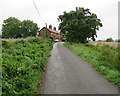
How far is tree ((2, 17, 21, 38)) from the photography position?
4200 centimetres

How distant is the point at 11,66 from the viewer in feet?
13.7

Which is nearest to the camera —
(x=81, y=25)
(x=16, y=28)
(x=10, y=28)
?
(x=81, y=25)

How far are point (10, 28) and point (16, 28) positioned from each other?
2652mm

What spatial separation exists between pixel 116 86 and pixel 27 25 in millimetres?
48675

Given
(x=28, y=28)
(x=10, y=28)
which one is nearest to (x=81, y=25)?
(x=28, y=28)

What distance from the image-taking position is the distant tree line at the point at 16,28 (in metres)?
42.2

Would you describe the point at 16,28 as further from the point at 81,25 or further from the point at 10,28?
the point at 81,25

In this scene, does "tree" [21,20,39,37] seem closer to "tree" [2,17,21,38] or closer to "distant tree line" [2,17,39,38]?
"distant tree line" [2,17,39,38]

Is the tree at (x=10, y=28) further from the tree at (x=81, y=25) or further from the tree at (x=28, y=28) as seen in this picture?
the tree at (x=81, y=25)

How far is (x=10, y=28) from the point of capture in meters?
42.1

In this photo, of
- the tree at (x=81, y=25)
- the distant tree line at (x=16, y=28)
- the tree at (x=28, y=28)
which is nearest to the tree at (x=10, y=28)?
the distant tree line at (x=16, y=28)

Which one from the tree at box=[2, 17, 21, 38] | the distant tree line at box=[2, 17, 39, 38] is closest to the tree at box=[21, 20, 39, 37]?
the distant tree line at box=[2, 17, 39, 38]

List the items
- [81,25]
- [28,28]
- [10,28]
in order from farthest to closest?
[28,28], [10,28], [81,25]

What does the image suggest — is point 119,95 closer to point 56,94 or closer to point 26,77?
point 56,94
